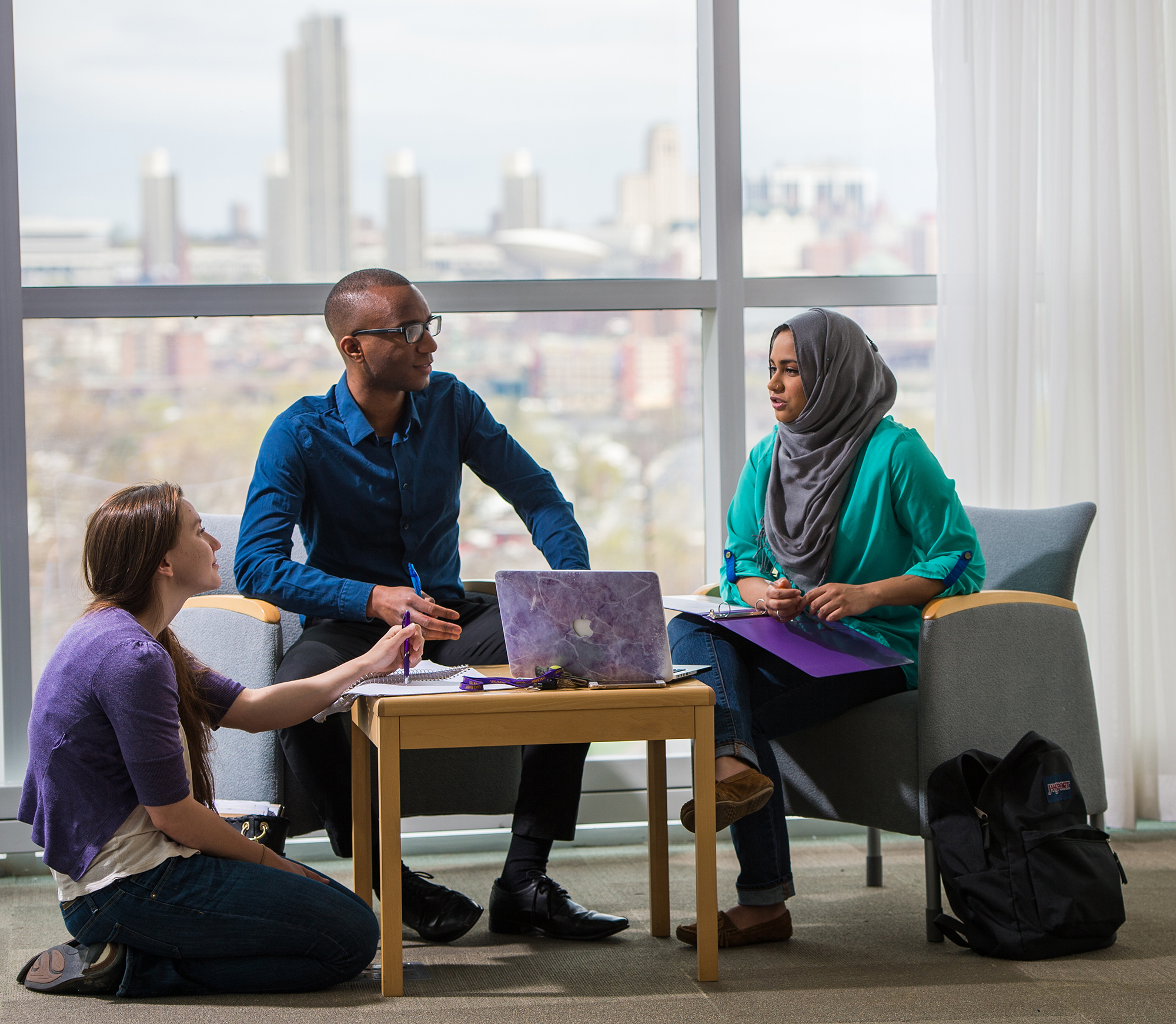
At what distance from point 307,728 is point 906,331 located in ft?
6.85

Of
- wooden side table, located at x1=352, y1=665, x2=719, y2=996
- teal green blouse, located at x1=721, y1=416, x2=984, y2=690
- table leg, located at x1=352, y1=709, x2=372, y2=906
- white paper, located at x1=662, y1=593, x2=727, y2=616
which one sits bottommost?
table leg, located at x1=352, y1=709, x2=372, y2=906

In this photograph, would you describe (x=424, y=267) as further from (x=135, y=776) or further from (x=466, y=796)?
(x=135, y=776)

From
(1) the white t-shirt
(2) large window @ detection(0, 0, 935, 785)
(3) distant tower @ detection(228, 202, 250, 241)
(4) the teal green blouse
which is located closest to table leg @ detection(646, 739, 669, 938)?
(4) the teal green blouse

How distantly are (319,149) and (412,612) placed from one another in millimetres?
1600

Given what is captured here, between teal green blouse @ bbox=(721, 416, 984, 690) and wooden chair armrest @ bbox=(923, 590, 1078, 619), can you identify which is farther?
teal green blouse @ bbox=(721, 416, 984, 690)

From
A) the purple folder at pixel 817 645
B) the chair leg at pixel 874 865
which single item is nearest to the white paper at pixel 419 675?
the purple folder at pixel 817 645

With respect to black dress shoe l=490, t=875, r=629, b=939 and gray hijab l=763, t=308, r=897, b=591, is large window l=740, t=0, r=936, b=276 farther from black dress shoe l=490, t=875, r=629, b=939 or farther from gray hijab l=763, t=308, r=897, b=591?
black dress shoe l=490, t=875, r=629, b=939

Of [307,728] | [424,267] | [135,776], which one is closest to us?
[135,776]

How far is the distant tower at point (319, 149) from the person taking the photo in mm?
3426

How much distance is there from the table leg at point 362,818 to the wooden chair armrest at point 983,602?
1.14 m

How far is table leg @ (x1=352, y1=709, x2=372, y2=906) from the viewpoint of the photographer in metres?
2.51

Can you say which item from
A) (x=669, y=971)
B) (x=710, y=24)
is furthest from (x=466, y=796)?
(x=710, y=24)

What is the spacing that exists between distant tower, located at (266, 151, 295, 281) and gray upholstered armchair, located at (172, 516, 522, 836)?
1.10 meters

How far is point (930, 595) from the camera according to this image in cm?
256
